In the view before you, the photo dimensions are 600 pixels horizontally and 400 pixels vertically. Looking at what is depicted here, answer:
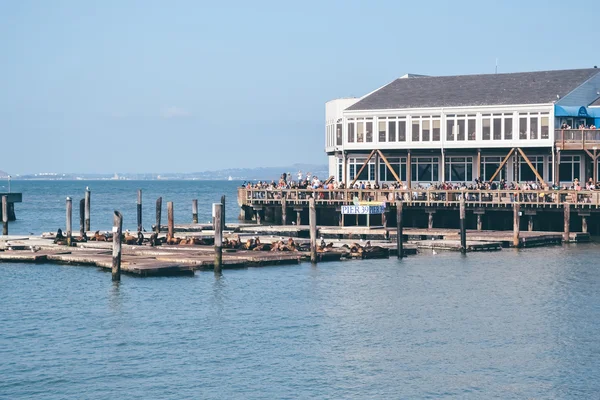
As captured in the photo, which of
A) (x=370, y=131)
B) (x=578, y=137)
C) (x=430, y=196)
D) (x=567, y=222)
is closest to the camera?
(x=567, y=222)

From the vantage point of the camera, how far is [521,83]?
7806 cm

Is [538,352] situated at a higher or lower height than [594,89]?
lower

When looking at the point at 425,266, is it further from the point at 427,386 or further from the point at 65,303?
the point at 427,386

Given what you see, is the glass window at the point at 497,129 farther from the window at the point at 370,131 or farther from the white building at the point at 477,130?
the window at the point at 370,131

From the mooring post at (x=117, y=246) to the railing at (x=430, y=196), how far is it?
78.1 ft

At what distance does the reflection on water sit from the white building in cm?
2078

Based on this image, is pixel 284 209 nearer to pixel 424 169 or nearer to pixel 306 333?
pixel 424 169

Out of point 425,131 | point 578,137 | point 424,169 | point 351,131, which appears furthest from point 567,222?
point 351,131

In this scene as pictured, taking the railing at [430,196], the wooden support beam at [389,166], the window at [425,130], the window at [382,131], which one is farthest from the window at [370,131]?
the railing at [430,196]

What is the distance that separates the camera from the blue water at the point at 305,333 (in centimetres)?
3003

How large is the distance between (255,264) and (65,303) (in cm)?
1198

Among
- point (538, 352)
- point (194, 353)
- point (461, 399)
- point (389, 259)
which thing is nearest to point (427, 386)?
point (461, 399)

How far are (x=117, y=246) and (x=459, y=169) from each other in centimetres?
3662

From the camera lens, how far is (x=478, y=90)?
3071 inches
